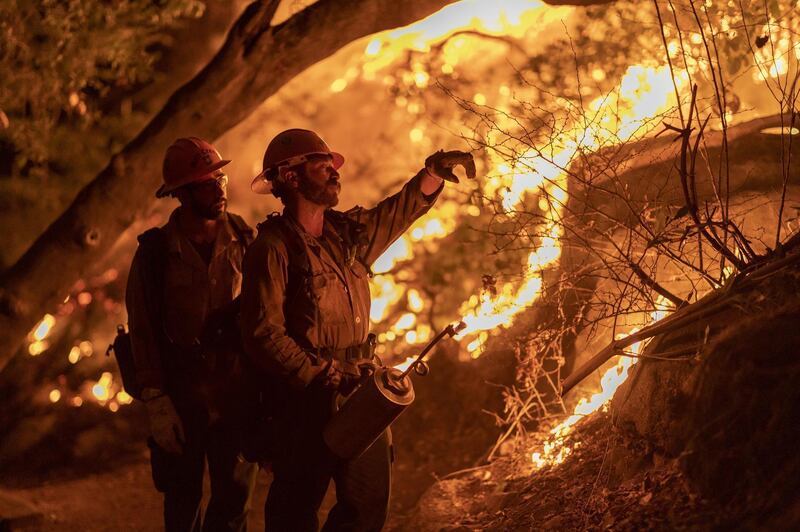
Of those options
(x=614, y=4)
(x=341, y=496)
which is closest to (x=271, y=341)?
(x=341, y=496)

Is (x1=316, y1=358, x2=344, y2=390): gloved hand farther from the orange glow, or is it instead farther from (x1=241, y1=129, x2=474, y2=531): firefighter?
the orange glow

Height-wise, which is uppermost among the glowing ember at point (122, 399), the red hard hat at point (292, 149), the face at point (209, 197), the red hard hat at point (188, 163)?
the glowing ember at point (122, 399)

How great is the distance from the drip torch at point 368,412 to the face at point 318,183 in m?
0.94

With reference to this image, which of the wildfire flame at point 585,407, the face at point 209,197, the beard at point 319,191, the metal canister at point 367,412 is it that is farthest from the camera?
the wildfire flame at point 585,407

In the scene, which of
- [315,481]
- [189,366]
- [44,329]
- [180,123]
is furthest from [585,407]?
[44,329]

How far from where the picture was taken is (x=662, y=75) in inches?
308

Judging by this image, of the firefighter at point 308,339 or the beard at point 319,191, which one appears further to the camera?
the beard at point 319,191

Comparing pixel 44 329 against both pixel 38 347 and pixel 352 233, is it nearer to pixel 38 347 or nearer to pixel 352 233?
pixel 38 347

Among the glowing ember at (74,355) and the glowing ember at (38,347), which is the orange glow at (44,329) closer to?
the glowing ember at (38,347)

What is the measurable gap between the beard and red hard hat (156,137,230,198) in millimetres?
784

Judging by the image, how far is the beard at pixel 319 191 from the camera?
4.41 meters

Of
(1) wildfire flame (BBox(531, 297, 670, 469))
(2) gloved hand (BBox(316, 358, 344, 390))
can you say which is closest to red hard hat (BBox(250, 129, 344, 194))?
(2) gloved hand (BBox(316, 358, 344, 390))

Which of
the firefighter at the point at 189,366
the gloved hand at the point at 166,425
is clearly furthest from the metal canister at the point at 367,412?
the gloved hand at the point at 166,425

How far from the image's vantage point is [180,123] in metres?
7.18
